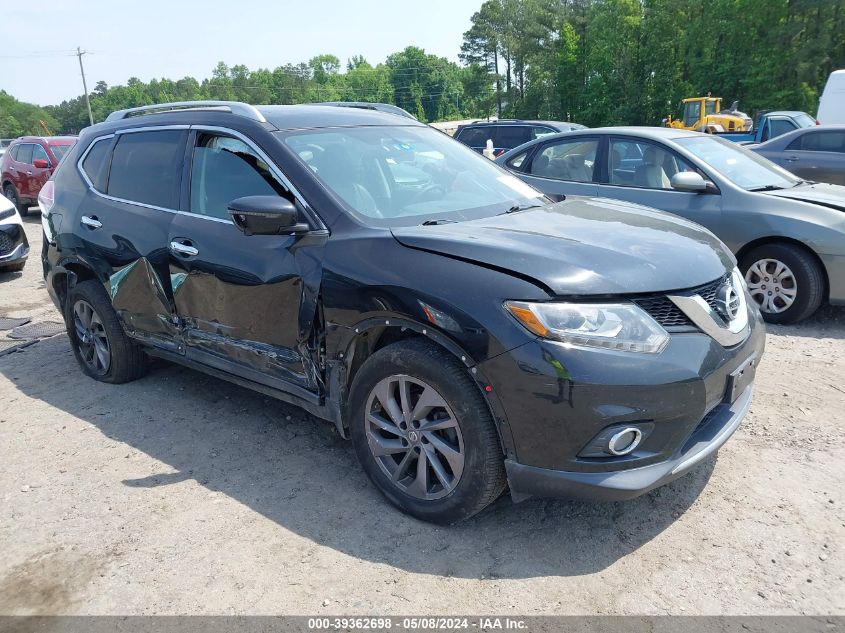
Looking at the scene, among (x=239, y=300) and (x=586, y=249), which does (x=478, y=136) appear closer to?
(x=239, y=300)

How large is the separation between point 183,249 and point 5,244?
21.4 feet

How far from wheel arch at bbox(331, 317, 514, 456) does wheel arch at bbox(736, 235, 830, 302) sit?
4207mm

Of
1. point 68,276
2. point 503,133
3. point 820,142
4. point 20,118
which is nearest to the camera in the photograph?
point 68,276

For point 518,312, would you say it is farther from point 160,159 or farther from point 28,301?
point 28,301

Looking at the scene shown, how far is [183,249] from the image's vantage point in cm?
389

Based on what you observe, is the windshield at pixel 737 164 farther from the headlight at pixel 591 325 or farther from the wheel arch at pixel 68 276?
the wheel arch at pixel 68 276

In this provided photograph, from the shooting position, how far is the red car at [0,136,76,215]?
584 inches

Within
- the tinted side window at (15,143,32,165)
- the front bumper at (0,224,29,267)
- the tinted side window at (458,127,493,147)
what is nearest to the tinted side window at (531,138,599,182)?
the front bumper at (0,224,29,267)

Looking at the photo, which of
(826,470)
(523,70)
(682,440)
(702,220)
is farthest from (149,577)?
(523,70)

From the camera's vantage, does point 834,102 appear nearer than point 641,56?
Yes

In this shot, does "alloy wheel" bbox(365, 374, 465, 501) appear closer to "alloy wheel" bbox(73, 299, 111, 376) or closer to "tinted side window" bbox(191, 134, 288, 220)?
"tinted side window" bbox(191, 134, 288, 220)

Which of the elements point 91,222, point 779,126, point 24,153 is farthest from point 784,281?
point 24,153

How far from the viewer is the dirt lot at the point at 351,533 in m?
2.59

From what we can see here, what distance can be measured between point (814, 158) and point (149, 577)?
36.9 ft
